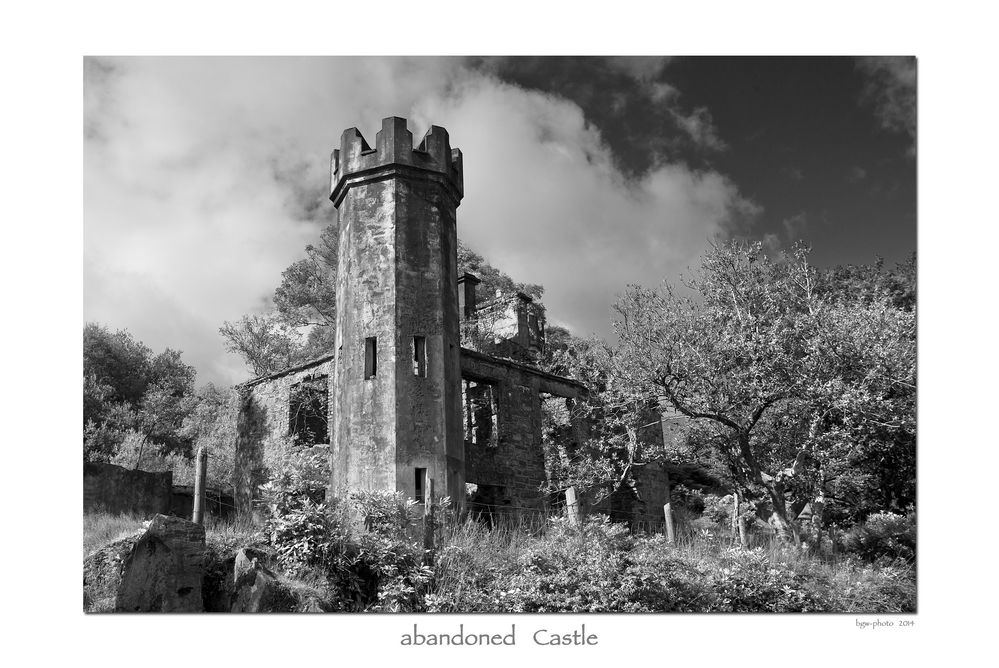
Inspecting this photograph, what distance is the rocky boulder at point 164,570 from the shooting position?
29.3 ft

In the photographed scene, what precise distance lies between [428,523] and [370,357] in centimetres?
295

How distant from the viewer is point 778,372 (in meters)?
13.6

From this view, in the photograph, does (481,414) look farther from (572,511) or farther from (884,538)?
(884,538)

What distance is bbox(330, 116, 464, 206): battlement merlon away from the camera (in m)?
13.6

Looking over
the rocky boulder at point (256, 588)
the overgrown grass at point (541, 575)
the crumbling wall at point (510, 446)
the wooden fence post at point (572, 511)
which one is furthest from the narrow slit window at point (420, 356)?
the crumbling wall at point (510, 446)

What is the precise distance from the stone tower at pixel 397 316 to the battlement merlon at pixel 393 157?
0.02 metres

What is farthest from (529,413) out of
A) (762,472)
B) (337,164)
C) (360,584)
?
(360,584)

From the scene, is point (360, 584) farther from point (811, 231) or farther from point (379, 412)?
point (811, 231)

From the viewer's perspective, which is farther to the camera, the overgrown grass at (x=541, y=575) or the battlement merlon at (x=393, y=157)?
the battlement merlon at (x=393, y=157)

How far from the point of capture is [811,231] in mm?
11953

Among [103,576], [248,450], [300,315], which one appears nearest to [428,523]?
[103,576]

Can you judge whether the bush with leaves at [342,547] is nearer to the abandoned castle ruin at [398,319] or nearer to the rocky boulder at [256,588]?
the rocky boulder at [256,588]

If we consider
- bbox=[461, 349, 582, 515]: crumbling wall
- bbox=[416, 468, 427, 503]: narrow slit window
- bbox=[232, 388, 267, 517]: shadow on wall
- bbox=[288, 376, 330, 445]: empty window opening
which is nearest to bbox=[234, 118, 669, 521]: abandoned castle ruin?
bbox=[416, 468, 427, 503]: narrow slit window

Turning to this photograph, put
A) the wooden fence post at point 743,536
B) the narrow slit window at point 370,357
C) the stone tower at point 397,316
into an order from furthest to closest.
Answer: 1. the narrow slit window at point 370,357
2. the wooden fence post at point 743,536
3. the stone tower at point 397,316
